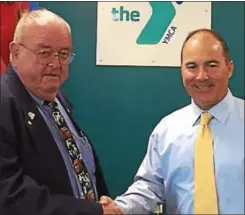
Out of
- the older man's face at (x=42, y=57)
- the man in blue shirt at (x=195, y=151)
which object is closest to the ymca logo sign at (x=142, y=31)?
the man in blue shirt at (x=195, y=151)

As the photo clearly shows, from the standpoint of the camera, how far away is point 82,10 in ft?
7.79

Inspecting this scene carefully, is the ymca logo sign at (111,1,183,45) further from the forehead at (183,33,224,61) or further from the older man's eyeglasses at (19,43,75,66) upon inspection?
the older man's eyeglasses at (19,43,75,66)

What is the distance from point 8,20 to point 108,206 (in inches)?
43.7

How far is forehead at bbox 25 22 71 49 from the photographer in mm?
1544

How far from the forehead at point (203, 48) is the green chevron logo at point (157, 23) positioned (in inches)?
23.2

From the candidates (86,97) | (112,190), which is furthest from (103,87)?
(112,190)

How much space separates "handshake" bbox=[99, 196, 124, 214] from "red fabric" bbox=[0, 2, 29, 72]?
36.2 inches

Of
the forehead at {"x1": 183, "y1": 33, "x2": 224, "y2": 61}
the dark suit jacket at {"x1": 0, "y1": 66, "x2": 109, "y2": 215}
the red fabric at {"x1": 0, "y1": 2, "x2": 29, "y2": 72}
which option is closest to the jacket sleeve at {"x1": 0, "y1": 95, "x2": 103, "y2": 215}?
the dark suit jacket at {"x1": 0, "y1": 66, "x2": 109, "y2": 215}

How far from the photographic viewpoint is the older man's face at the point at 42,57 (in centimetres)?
155

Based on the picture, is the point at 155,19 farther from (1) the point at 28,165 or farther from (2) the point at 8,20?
(1) the point at 28,165

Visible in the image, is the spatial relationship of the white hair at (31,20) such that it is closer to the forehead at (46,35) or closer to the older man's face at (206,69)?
the forehead at (46,35)

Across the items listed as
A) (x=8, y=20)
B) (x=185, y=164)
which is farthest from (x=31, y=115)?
(x=8, y=20)

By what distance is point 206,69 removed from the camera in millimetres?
1743

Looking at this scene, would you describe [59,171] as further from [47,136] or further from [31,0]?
[31,0]
